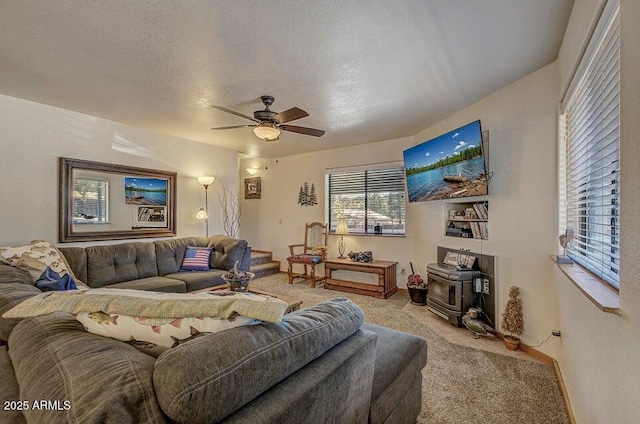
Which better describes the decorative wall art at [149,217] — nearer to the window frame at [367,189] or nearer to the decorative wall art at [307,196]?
the decorative wall art at [307,196]

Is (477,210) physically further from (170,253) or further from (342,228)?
(170,253)

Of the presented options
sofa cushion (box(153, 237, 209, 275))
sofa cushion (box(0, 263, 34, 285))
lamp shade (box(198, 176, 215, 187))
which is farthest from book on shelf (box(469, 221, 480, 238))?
sofa cushion (box(0, 263, 34, 285))

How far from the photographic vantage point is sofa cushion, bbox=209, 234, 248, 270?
4082mm

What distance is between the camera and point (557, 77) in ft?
7.85

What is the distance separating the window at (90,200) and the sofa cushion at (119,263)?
0.44m

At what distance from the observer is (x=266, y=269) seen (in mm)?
5766

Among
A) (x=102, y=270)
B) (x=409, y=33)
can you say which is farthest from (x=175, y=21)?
(x=102, y=270)

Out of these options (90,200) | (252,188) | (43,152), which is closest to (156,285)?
(90,200)

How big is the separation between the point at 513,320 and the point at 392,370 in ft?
6.19

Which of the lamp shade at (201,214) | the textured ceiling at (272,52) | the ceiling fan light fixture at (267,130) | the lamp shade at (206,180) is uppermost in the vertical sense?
the textured ceiling at (272,52)

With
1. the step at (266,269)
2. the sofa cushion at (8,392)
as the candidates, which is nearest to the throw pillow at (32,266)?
the sofa cushion at (8,392)

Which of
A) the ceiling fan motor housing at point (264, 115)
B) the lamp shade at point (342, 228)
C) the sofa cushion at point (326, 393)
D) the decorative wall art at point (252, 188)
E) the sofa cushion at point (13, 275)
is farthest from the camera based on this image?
the decorative wall art at point (252, 188)

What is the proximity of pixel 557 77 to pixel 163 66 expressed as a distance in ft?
10.6

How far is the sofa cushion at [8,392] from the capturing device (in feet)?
2.62
